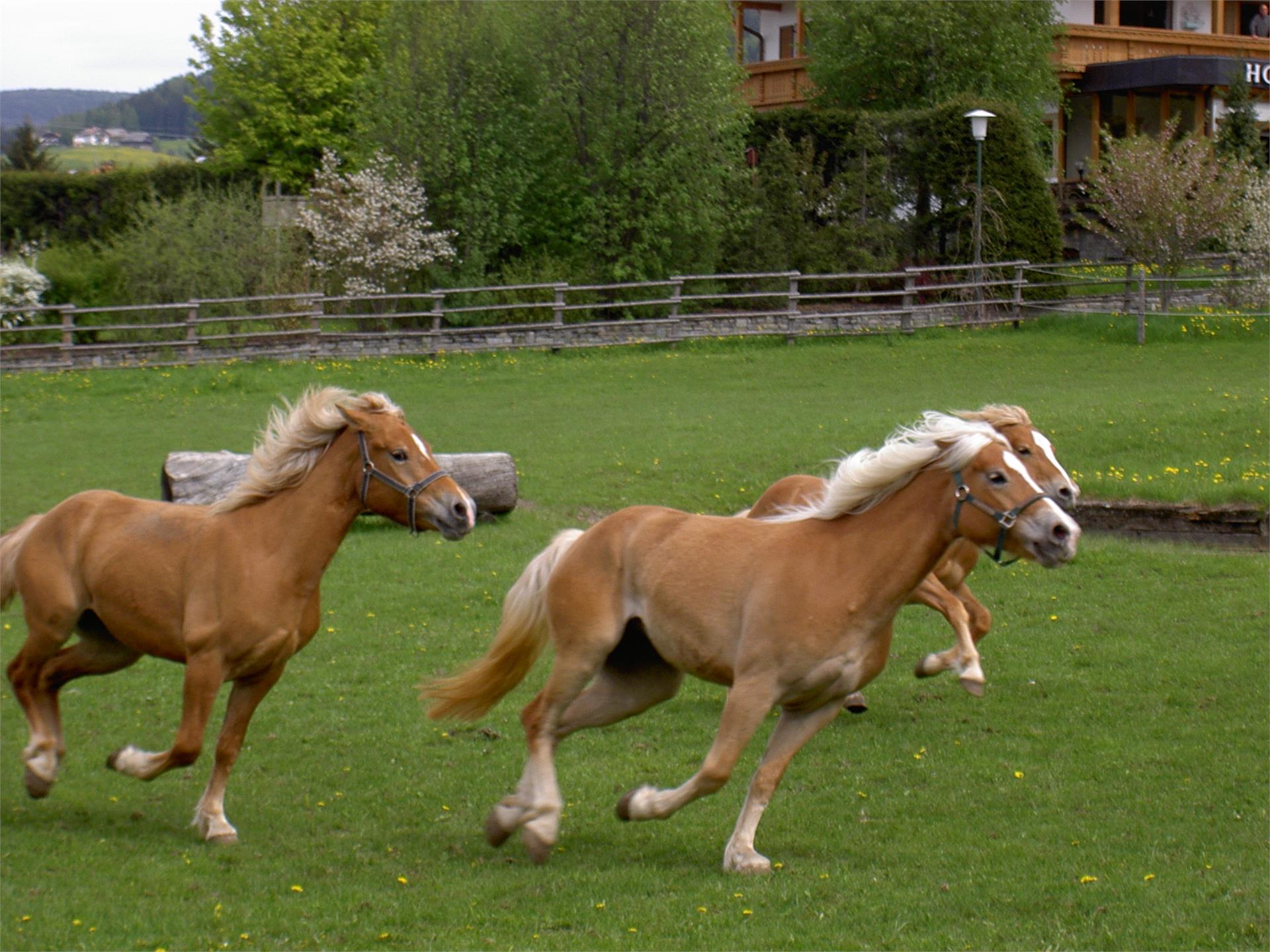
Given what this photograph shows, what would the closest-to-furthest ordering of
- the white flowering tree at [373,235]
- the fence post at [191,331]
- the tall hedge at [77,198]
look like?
the fence post at [191,331]
the white flowering tree at [373,235]
the tall hedge at [77,198]

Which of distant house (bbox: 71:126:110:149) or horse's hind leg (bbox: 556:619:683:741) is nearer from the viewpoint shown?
horse's hind leg (bbox: 556:619:683:741)

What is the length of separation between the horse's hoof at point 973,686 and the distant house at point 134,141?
14952cm

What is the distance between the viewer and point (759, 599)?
19.4 ft

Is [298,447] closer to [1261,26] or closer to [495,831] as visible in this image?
[495,831]

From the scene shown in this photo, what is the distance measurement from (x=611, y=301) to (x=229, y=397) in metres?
9.81

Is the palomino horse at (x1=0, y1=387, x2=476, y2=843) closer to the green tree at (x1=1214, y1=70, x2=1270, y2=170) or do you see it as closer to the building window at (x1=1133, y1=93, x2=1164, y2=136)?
the green tree at (x1=1214, y1=70, x2=1270, y2=170)

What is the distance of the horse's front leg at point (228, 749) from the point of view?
21.3 feet

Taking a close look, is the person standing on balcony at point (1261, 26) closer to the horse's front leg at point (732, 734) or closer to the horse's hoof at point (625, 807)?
the horse's front leg at point (732, 734)

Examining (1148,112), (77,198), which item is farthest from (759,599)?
(1148,112)

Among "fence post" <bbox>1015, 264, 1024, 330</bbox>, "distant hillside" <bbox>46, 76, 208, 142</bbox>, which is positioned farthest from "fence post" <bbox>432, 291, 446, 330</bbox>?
"distant hillside" <bbox>46, 76, 208, 142</bbox>

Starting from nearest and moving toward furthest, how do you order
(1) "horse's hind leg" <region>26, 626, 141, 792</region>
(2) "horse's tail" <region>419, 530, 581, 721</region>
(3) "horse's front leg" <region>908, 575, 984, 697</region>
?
(2) "horse's tail" <region>419, 530, 581, 721</region>
(1) "horse's hind leg" <region>26, 626, 141, 792</region>
(3) "horse's front leg" <region>908, 575, 984, 697</region>

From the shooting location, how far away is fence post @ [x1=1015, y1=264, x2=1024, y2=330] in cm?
2969

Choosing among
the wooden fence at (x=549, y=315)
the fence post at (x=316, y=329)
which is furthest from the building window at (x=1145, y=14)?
the fence post at (x=316, y=329)

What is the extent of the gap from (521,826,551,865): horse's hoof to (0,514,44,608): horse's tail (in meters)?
3.17
